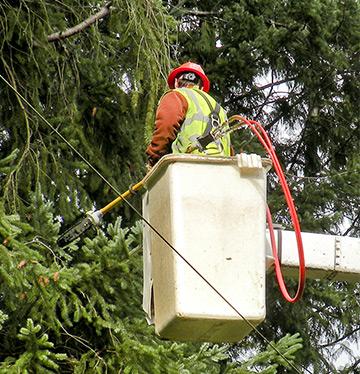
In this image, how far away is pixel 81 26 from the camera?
10227 millimetres

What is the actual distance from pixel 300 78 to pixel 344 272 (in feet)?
24.2

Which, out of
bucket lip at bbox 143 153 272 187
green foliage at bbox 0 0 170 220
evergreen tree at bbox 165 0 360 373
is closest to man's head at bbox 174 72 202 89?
bucket lip at bbox 143 153 272 187

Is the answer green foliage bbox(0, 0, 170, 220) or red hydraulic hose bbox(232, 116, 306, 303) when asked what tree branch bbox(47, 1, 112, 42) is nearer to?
green foliage bbox(0, 0, 170, 220)

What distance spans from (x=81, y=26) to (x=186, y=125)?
9.72 feet

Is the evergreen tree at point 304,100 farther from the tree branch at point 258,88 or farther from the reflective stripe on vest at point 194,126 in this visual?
the reflective stripe on vest at point 194,126

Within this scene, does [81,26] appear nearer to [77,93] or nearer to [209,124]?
[77,93]

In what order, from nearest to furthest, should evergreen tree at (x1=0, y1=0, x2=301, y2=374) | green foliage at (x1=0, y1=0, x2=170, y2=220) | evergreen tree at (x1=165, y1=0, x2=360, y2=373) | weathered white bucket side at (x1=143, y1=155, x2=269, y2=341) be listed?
weathered white bucket side at (x1=143, y1=155, x2=269, y2=341), evergreen tree at (x1=0, y1=0, x2=301, y2=374), green foliage at (x1=0, y1=0, x2=170, y2=220), evergreen tree at (x1=165, y1=0, x2=360, y2=373)

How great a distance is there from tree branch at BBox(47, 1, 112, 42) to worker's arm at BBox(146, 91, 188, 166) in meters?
2.74

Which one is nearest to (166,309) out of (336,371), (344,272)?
(344,272)

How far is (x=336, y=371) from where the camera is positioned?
1483cm

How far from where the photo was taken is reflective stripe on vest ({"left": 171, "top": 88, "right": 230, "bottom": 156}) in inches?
291

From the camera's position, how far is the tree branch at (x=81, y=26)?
10.1m

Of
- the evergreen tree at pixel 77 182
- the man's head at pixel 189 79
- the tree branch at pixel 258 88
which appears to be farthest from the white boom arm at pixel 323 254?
the tree branch at pixel 258 88

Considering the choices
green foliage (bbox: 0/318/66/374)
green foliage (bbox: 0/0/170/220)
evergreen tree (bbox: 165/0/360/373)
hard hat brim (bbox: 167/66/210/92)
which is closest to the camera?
hard hat brim (bbox: 167/66/210/92)
